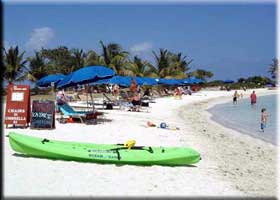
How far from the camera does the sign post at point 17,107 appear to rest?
39.2 feet

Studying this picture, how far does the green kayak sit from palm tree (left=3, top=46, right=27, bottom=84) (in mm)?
30465

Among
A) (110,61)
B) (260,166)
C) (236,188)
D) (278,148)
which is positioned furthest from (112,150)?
(110,61)

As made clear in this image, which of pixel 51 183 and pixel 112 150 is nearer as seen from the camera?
pixel 51 183

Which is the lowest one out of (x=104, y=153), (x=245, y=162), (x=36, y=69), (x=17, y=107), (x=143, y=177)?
(x=245, y=162)

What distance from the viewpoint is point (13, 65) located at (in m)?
37.8

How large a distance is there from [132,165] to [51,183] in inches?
73.5

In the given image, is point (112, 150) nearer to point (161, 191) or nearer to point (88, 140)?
point (161, 191)

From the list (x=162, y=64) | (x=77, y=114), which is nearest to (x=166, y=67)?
(x=162, y=64)

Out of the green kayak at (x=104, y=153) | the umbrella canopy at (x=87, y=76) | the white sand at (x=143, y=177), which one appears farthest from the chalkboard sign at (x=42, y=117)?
the green kayak at (x=104, y=153)

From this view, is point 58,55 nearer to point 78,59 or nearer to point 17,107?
point 78,59

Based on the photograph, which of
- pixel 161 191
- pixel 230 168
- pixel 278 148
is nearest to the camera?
pixel 161 191

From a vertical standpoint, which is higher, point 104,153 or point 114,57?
point 114,57

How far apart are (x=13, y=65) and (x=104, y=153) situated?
31938 millimetres

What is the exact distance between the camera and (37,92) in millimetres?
40844
